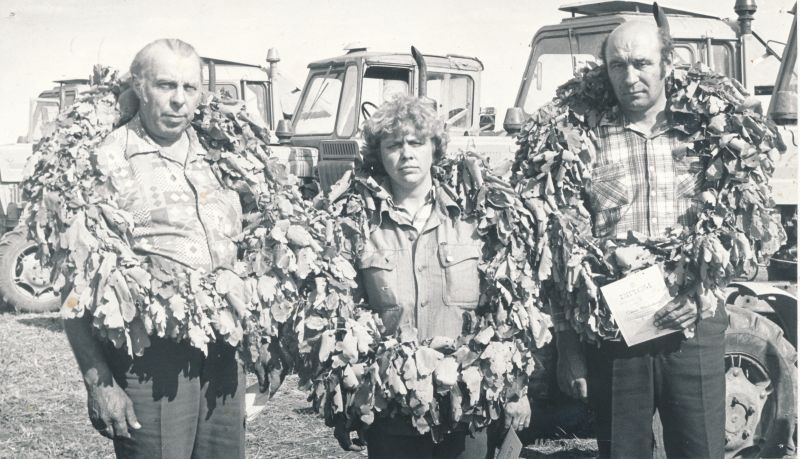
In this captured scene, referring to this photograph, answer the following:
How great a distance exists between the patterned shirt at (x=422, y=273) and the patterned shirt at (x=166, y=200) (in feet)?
1.70

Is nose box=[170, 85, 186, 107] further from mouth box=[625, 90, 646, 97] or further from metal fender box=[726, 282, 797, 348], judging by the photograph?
metal fender box=[726, 282, 797, 348]

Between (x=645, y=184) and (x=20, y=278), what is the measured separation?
8.64 meters

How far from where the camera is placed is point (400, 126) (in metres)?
3.21

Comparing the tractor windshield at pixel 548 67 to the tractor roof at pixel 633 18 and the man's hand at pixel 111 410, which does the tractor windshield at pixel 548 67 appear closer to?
the tractor roof at pixel 633 18

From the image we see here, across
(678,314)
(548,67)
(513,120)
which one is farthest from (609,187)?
(548,67)

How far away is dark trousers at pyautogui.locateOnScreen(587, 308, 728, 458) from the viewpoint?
3.58 metres

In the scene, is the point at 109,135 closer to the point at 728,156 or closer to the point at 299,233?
the point at 299,233

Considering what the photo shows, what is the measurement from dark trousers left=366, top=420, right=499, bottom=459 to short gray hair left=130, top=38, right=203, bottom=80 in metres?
1.45

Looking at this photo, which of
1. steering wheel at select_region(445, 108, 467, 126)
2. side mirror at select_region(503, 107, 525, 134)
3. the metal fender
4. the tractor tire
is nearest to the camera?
the metal fender

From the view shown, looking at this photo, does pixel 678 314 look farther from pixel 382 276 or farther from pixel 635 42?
pixel 382 276

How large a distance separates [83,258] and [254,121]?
0.89 metres

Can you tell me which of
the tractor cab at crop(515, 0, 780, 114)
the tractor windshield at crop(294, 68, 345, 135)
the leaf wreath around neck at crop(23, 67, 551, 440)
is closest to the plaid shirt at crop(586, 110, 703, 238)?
the leaf wreath around neck at crop(23, 67, 551, 440)

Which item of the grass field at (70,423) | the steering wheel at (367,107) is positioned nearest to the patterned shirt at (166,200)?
the grass field at (70,423)

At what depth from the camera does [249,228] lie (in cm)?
326
